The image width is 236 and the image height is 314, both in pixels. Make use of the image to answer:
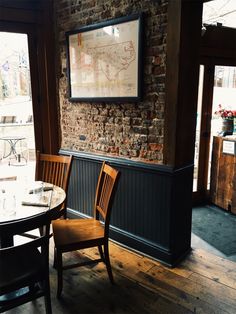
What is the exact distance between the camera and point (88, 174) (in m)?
3.17

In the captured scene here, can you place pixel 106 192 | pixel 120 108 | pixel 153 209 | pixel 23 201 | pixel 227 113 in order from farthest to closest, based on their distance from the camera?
pixel 227 113 < pixel 120 108 < pixel 153 209 < pixel 106 192 < pixel 23 201

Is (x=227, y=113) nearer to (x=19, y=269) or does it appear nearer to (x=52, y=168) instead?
(x=52, y=168)

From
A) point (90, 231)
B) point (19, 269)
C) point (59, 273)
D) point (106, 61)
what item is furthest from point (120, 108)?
point (19, 269)

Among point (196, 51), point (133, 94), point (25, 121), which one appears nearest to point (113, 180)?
point (133, 94)

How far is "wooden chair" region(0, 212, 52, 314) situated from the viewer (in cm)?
154

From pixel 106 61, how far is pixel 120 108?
490mm

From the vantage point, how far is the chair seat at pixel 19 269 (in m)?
1.66

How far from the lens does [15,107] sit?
329cm

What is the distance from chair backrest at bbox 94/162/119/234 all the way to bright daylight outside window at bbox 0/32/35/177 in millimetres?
1388

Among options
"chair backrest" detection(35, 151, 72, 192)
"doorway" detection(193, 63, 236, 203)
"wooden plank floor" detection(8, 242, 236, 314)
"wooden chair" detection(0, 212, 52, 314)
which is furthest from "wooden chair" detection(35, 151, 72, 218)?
"doorway" detection(193, 63, 236, 203)

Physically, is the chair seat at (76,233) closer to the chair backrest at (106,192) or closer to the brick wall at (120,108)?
the chair backrest at (106,192)

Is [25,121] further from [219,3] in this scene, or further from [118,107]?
[219,3]

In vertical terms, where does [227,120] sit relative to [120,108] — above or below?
below

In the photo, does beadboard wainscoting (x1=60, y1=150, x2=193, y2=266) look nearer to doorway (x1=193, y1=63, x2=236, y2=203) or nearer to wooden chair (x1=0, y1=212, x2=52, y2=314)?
wooden chair (x1=0, y1=212, x2=52, y2=314)
